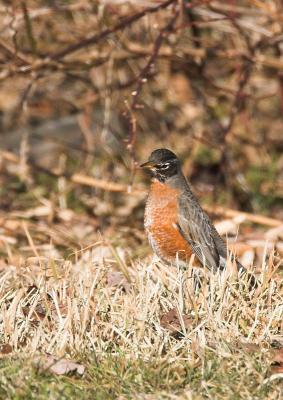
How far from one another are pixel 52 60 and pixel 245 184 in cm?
233

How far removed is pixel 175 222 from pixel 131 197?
114 inches

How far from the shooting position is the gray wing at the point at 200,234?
198 inches

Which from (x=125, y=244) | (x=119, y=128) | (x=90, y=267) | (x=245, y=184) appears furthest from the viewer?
(x=119, y=128)

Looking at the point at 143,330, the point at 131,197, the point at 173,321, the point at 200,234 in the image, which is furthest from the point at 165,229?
the point at 131,197

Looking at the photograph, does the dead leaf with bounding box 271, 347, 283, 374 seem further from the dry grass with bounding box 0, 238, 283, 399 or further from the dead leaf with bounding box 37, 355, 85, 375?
the dead leaf with bounding box 37, 355, 85, 375

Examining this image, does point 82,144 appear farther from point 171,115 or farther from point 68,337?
point 68,337

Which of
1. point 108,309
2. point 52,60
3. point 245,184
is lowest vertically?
point 245,184

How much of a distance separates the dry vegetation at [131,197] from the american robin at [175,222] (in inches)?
6.4

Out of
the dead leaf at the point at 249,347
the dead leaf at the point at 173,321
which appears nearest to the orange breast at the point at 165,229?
the dead leaf at the point at 173,321

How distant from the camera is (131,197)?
8000 mm

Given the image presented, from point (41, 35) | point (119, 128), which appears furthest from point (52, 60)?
point (119, 128)

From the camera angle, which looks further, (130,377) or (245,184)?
(245,184)

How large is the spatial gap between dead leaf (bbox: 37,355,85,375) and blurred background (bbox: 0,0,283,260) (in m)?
2.37

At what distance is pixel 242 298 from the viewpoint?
409cm
